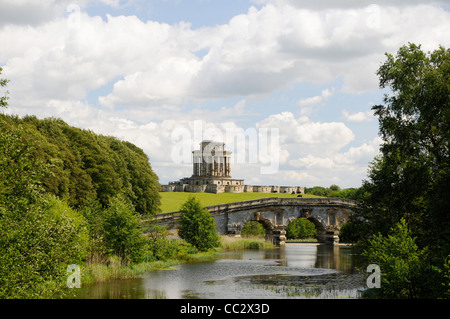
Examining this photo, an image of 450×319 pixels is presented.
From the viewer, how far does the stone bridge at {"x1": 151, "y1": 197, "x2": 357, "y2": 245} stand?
230 ft

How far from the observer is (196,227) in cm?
5331

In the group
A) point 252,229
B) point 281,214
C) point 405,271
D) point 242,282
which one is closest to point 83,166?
point 242,282

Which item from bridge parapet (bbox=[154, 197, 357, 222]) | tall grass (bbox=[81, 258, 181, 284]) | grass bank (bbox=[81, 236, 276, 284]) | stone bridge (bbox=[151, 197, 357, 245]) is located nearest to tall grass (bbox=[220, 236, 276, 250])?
grass bank (bbox=[81, 236, 276, 284])

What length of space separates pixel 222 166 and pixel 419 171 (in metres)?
133

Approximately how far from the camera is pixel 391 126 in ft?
101

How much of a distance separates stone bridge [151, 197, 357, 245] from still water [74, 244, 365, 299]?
66.6ft

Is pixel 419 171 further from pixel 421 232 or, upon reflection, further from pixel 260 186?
pixel 260 186

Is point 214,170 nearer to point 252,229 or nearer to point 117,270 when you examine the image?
point 252,229

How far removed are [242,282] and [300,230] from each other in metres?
62.7

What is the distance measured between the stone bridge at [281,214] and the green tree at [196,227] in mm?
14843

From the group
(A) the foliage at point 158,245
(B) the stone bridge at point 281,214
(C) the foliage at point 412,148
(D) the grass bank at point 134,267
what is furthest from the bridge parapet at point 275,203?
(C) the foliage at point 412,148

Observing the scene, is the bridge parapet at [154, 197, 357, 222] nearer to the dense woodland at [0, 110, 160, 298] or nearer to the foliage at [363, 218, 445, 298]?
the dense woodland at [0, 110, 160, 298]
